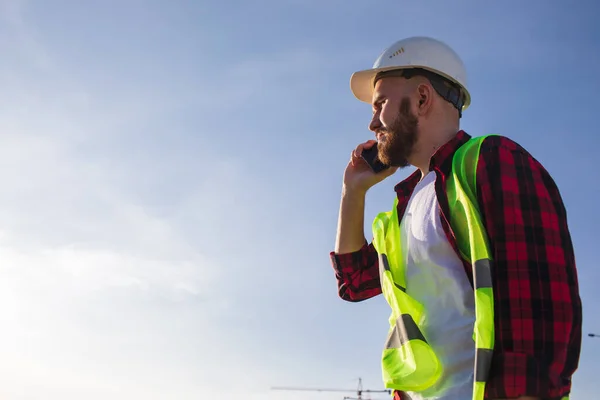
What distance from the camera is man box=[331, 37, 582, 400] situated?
329 centimetres

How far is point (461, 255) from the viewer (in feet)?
12.4

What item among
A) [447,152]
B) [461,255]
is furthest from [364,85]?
[461,255]

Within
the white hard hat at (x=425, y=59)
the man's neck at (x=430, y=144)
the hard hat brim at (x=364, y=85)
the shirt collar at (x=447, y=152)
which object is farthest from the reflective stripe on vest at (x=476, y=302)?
the hard hat brim at (x=364, y=85)

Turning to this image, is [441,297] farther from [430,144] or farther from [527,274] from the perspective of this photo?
[430,144]

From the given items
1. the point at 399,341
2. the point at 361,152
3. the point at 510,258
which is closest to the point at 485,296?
the point at 510,258

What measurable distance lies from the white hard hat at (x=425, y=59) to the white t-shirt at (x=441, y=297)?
40.7 inches

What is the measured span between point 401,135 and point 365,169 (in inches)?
27.9

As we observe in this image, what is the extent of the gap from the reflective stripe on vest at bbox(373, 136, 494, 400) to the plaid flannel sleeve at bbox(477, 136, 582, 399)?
6 centimetres

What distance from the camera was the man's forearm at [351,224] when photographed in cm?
519

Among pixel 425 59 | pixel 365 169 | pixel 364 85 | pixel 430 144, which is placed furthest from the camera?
pixel 364 85

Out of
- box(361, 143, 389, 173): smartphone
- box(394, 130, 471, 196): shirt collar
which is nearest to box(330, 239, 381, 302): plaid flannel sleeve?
box(361, 143, 389, 173): smartphone

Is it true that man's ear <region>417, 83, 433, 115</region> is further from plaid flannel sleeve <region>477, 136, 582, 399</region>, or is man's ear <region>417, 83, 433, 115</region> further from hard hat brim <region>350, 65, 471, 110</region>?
plaid flannel sleeve <region>477, 136, 582, 399</region>

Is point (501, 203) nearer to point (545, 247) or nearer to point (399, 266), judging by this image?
point (545, 247)

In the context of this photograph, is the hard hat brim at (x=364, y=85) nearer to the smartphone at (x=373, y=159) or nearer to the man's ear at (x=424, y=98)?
the man's ear at (x=424, y=98)
